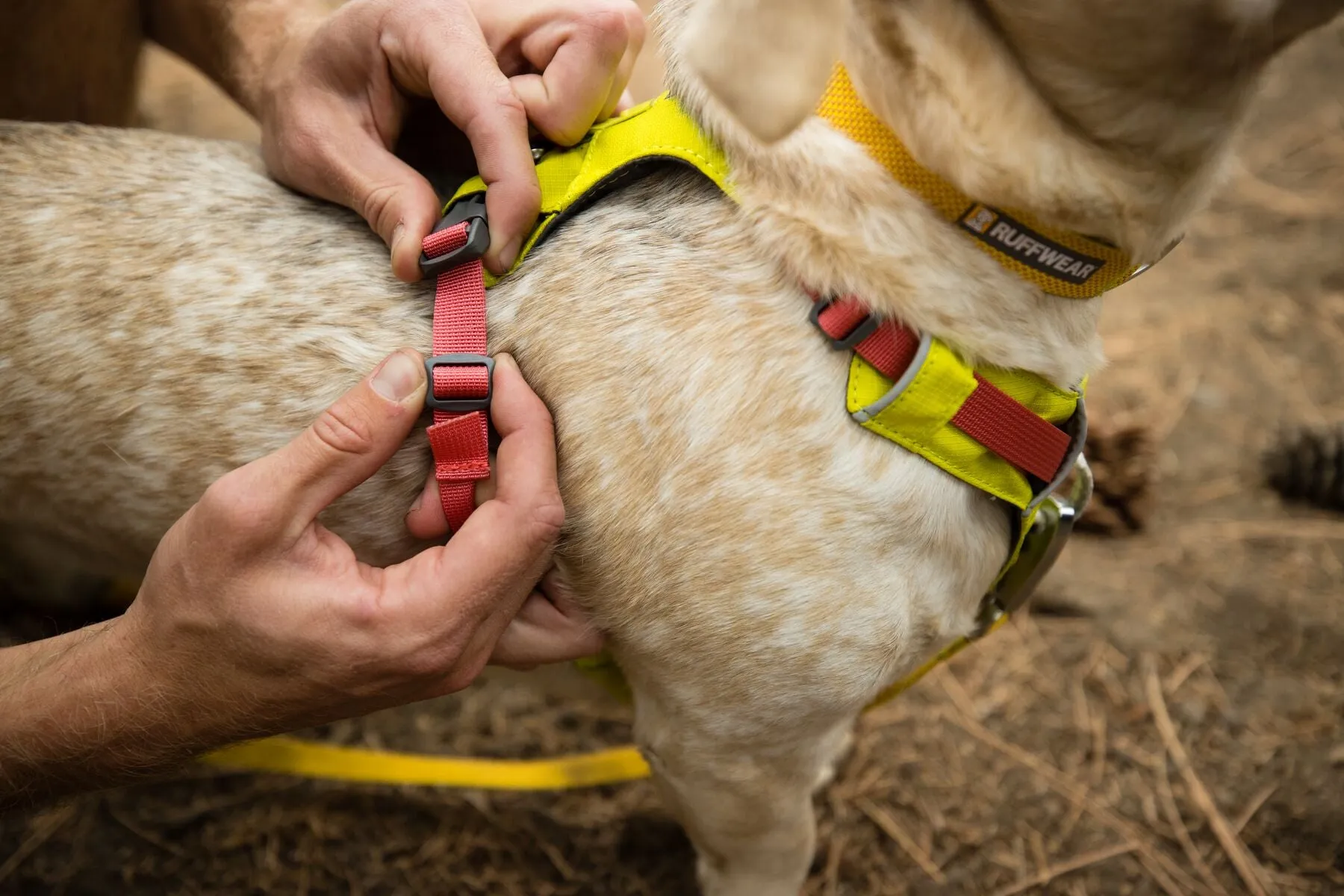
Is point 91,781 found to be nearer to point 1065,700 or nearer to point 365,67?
point 365,67

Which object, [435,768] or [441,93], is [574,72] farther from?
[435,768]

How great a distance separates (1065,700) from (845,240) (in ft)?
4.45

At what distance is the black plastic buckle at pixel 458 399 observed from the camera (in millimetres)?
1122

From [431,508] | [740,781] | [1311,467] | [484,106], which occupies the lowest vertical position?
[1311,467]

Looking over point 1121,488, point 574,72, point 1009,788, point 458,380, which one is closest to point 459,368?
point 458,380

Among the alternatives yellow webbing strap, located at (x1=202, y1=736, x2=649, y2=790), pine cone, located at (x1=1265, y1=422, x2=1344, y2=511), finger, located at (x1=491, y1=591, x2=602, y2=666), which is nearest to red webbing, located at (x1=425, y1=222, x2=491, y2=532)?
finger, located at (x1=491, y1=591, x2=602, y2=666)

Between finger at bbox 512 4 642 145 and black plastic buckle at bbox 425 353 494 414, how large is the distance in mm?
327

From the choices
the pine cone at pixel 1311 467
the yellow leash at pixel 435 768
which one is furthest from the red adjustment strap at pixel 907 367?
the pine cone at pixel 1311 467

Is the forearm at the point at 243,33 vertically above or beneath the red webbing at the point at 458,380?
above

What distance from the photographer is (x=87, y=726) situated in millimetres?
1197

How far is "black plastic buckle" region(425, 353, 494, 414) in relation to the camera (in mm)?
1122

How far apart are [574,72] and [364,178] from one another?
0.98ft

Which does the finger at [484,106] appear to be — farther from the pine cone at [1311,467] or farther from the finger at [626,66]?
the pine cone at [1311,467]

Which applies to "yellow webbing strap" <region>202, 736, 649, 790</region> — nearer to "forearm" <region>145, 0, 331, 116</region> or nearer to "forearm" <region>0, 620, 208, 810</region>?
"forearm" <region>0, 620, 208, 810</region>
